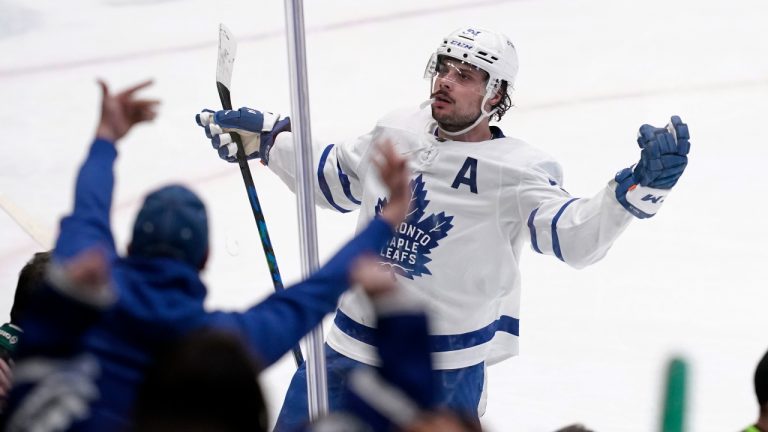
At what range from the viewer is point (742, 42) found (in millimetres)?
4746

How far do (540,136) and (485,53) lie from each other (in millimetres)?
1671

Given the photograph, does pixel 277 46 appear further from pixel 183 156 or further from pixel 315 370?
pixel 315 370

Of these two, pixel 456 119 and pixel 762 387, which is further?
pixel 456 119

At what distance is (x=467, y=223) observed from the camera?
2.43 m

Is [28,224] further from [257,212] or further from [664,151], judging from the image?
[664,151]

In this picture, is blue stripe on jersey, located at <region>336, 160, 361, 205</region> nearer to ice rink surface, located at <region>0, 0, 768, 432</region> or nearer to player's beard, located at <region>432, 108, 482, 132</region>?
player's beard, located at <region>432, 108, 482, 132</region>

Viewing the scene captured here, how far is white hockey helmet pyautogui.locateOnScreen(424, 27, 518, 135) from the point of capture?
2502 millimetres

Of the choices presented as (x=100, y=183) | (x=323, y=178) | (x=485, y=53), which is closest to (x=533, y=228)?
(x=485, y=53)

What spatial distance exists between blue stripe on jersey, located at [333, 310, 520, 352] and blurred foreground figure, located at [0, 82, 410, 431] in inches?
36.6

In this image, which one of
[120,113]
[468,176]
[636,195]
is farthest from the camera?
[468,176]

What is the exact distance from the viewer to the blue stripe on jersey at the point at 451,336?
8.02ft

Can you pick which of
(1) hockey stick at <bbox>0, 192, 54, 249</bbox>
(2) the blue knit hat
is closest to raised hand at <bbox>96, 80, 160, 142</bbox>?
(2) the blue knit hat

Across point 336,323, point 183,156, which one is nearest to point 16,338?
point 336,323

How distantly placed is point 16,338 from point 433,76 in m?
1.15
